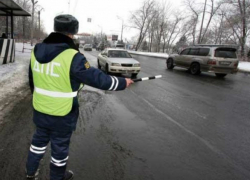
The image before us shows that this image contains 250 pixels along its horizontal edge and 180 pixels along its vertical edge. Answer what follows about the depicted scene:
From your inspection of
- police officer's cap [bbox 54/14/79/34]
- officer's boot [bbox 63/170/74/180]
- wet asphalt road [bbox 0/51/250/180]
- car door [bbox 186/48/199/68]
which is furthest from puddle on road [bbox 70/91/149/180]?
car door [bbox 186/48/199/68]

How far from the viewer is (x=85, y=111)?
5.63m

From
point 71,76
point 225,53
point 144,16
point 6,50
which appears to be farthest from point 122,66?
point 144,16

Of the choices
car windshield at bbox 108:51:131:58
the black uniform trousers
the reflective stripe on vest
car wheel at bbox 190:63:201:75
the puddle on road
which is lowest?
the puddle on road

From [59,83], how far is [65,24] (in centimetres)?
60

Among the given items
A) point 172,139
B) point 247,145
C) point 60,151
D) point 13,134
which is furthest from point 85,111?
point 247,145

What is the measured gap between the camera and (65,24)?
7.62 feet

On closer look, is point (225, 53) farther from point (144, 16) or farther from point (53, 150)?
point (144, 16)

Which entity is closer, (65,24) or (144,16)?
(65,24)

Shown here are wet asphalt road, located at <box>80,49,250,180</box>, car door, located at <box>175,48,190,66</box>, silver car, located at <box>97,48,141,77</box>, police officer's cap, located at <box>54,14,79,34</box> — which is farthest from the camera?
car door, located at <box>175,48,190,66</box>

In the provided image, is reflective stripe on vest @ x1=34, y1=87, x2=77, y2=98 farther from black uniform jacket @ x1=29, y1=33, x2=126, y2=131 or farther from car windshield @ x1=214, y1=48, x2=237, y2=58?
car windshield @ x1=214, y1=48, x2=237, y2=58

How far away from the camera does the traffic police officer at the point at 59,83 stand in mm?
2229

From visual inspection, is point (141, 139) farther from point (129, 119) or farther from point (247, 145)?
point (247, 145)

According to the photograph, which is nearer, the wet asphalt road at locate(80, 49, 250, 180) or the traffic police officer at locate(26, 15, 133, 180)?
the traffic police officer at locate(26, 15, 133, 180)

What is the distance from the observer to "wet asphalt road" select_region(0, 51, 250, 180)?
122 inches
